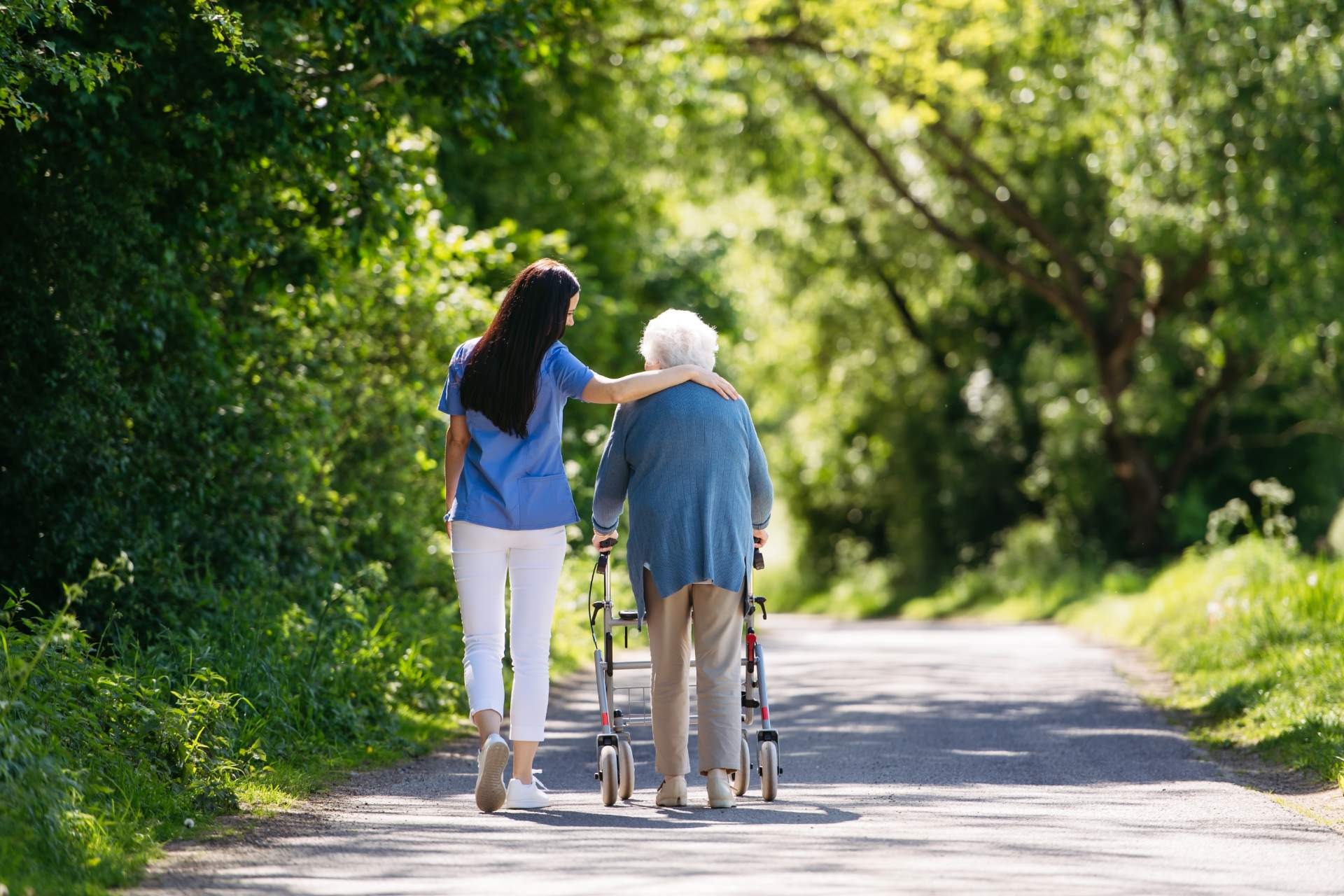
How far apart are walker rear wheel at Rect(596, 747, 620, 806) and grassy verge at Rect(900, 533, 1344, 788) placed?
3.39 m

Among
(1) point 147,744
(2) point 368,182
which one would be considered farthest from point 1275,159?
(1) point 147,744

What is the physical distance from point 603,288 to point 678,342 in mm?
16121

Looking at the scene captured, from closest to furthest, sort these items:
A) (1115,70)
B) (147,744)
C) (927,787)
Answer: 1. (147,744)
2. (927,787)
3. (1115,70)

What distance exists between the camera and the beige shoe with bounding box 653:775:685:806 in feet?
24.6

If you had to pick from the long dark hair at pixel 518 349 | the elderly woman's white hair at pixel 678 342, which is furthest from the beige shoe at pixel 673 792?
the elderly woman's white hair at pixel 678 342

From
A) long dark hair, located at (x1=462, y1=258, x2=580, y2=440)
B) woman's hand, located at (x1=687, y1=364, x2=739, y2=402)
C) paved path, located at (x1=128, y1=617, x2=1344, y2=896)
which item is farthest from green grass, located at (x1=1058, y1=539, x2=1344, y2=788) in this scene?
long dark hair, located at (x1=462, y1=258, x2=580, y2=440)

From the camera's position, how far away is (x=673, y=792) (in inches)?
296

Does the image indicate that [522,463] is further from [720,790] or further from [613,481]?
[720,790]

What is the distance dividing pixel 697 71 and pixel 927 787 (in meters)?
16.6

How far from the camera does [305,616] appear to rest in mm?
10469

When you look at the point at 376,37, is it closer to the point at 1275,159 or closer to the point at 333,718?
the point at 333,718

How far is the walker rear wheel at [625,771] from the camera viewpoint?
303 inches

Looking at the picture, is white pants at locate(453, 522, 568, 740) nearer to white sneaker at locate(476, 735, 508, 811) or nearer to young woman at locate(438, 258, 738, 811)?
young woman at locate(438, 258, 738, 811)

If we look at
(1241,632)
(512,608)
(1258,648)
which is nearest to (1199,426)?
(1241,632)
